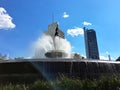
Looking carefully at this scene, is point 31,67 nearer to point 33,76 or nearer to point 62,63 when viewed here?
point 33,76

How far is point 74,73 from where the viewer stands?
57.4 feet

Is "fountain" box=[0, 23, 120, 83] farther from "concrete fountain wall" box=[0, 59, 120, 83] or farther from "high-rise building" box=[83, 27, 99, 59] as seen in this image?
"high-rise building" box=[83, 27, 99, 59]

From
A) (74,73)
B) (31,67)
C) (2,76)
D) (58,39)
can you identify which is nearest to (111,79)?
(74,73)

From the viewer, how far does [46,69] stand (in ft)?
57.6

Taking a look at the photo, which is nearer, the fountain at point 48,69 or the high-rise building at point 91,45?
the fountain at point 48,69

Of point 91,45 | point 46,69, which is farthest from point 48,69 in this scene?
point 91,45

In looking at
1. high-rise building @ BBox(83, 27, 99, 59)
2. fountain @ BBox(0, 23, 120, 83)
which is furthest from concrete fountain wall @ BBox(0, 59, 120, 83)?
high-rise building @ BBox(83, 27, 99, 59)

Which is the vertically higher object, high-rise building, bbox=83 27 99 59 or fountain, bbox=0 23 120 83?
high-rise building, bbox=83 27 99 59

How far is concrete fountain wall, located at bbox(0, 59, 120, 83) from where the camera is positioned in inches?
685

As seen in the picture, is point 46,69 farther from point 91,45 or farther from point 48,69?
point 91,45

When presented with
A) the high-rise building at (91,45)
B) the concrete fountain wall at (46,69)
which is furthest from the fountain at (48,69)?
the high-rise building at (91,45)

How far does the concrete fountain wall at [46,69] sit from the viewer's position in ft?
57.1

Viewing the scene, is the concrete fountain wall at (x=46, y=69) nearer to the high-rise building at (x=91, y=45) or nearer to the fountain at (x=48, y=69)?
the fountain at (x=48, y=69)

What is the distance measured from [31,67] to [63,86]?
803 centimetres
